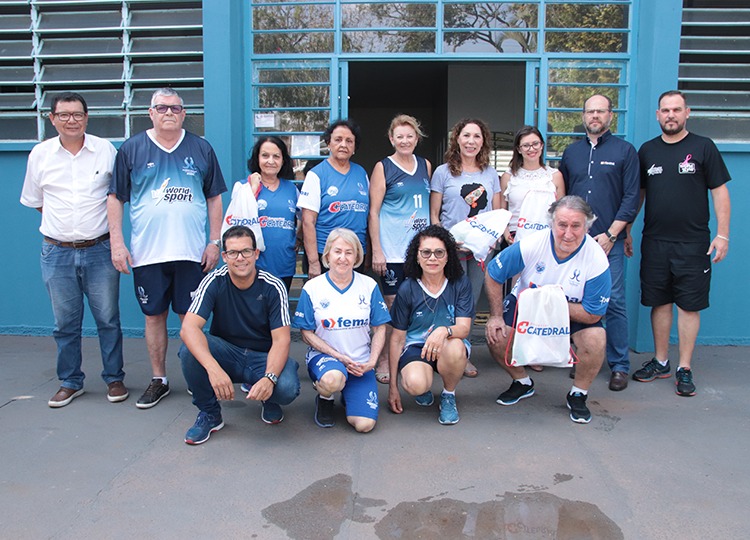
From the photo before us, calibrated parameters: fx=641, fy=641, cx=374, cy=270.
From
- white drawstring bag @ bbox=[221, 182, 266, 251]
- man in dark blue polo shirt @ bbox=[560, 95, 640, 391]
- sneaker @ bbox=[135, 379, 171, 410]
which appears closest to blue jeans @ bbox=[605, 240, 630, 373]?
man in dark blue polo shirt @ bbox=[560, 95, 640, 391]

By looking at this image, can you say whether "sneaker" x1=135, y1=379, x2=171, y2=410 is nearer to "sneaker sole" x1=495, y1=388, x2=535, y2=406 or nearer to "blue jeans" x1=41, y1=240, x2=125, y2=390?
"blue jeans" x1=41, y1=240, x2=125, y2=390

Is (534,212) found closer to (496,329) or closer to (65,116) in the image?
(496,329)

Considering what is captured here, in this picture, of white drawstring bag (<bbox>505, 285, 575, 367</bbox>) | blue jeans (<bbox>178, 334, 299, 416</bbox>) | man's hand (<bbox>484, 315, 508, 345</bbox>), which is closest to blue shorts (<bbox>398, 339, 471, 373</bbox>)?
man's hand (<bbox>484, 315, 508, 345</bbox>)

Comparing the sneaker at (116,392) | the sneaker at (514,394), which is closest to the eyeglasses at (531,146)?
the sneaker at (514,394)

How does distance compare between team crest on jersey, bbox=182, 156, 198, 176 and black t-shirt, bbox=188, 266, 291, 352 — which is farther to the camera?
team crest on jersey, bbox=182, 156, 198, 176

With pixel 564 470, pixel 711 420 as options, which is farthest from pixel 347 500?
pixel 711 420

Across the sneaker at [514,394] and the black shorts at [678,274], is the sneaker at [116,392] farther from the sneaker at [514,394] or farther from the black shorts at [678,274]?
the black shorts at [678,274]

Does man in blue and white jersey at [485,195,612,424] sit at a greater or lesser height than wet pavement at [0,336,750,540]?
greater

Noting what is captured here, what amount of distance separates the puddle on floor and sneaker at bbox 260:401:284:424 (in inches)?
32.9

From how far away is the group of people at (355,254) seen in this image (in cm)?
368

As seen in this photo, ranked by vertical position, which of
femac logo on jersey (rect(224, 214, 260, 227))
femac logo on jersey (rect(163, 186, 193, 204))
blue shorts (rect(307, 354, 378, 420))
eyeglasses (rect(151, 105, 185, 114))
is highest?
eyeglasses (rect(151, 105, 185, 114))

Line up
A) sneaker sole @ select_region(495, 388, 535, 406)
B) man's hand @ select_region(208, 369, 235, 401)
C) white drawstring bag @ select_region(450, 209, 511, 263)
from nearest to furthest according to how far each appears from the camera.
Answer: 1. man's hand @ select_region(208, 369, 235, 401)
2. sneaker sole @ select_region(495, 388, 535, 406)
3. white drawstring bag @ select_region(450, 209, 511, 263)

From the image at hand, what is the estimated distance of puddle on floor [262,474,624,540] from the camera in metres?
2.63

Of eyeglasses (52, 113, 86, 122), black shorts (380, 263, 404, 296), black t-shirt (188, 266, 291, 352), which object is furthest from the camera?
black shorts (380, 263, 404, 296)
